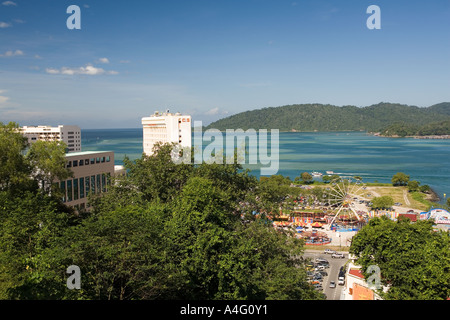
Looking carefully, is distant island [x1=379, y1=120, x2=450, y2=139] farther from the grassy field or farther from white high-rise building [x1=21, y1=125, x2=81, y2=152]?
white high-rise building [x1=21, y1=125, x2=81, y2=152]

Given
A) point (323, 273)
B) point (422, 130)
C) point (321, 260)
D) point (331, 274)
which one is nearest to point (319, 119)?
point (422, 130)

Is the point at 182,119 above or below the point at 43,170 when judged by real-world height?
above

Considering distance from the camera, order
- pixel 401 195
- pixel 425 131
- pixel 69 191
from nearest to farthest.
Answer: pixel 69 191 → pixel 401 195 → pixel 425 131

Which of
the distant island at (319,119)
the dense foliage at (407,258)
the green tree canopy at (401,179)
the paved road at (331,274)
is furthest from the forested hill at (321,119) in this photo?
the dense foliage at (407,258)

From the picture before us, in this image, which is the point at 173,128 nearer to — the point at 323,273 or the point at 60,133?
the point at 60,133

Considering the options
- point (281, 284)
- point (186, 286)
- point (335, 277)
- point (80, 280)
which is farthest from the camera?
point (335, 277)
